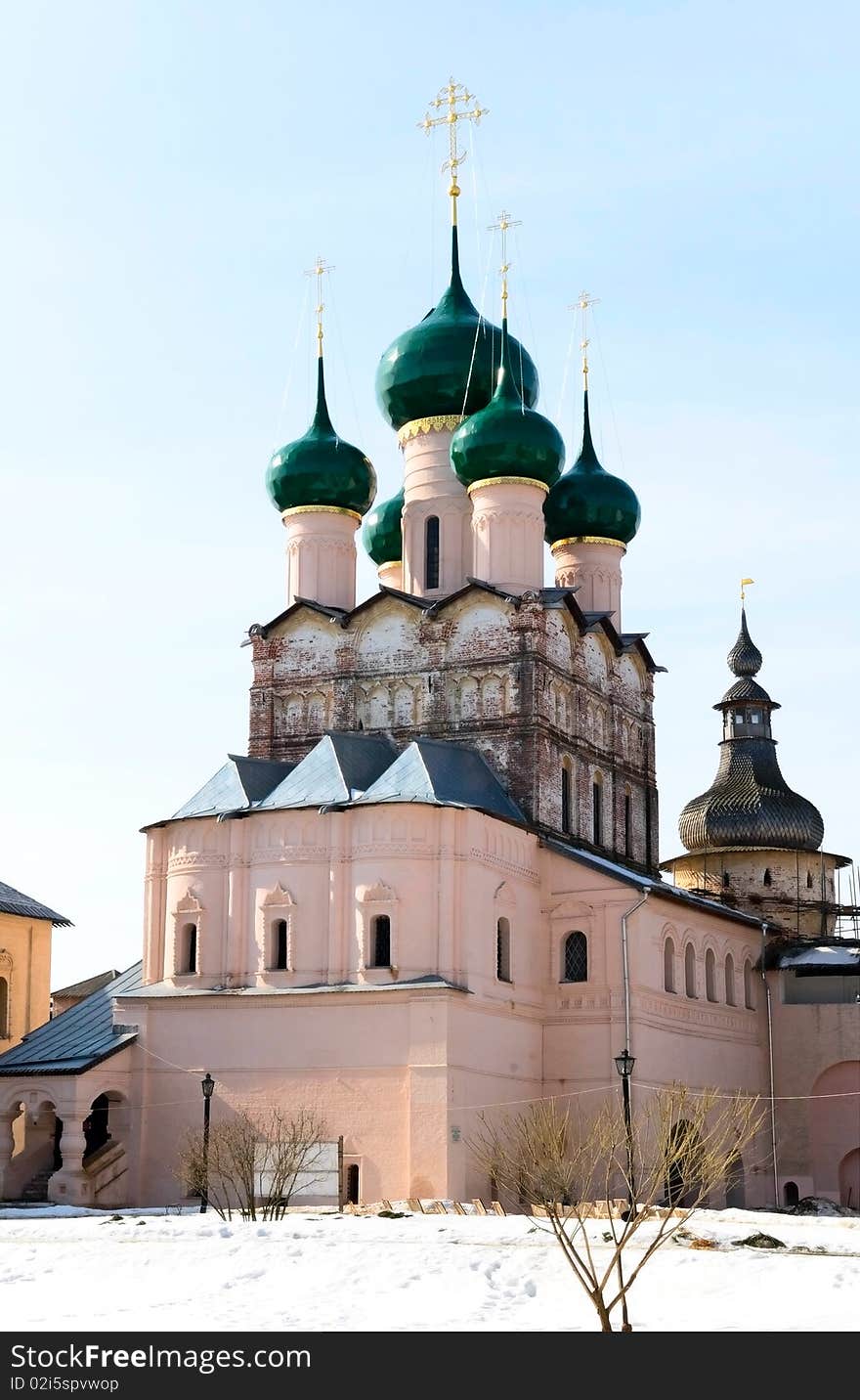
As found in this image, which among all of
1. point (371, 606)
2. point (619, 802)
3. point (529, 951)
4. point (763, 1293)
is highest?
point (371, 606)

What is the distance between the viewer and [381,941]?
31.0 meters

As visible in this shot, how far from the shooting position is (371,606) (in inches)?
1448

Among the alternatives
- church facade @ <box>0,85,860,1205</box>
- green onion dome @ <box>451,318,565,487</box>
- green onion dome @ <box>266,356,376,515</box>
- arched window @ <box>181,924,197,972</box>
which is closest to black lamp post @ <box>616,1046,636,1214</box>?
church facade @ <box>0,85,860,1205</box>

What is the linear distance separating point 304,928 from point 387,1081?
2961mm

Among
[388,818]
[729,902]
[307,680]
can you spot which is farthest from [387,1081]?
[729,902]

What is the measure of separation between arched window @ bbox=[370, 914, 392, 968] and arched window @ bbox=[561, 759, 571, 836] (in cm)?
578

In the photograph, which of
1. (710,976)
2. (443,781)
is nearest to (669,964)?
(710,976)

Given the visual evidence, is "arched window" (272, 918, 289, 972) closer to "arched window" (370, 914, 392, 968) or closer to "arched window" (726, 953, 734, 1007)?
"arched window" (370, 914, 392, 968)

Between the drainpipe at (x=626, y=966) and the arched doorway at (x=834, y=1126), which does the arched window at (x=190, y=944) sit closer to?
the drainpipe at (x=626, y=966)

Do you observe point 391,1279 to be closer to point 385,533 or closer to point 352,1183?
point 352,1183

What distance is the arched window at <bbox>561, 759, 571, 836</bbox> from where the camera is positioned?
1411 inches

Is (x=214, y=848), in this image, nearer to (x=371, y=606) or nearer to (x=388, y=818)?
(x=388, y=818)

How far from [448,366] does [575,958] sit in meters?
11.9

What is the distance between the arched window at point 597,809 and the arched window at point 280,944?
26.4 ft
